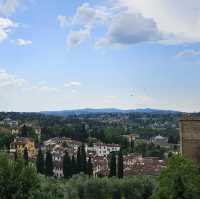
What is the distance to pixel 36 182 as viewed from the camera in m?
16.1

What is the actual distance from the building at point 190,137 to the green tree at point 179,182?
7.13 meters

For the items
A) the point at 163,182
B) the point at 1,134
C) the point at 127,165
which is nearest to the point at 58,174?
the point at 127,165

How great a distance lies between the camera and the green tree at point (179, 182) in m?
16.8

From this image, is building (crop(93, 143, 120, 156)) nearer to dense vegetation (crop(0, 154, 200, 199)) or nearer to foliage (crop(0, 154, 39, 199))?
dense vegetation (crop(0, 154, 200, 199))

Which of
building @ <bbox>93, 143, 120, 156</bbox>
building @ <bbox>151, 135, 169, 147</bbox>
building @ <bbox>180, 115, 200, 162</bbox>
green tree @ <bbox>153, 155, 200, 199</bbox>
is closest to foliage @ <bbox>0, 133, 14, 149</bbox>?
building @ <bbox>93, 143, 120, 156</bbox>

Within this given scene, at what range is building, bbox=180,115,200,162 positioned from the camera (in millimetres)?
24422

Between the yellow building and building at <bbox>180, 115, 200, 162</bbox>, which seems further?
the yellow building

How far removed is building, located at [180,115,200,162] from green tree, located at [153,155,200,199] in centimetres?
713

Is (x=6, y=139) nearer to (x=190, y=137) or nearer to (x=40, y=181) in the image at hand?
(x=190, y=137)

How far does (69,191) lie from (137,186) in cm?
416

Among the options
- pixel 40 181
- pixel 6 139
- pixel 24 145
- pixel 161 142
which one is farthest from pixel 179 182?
pixel 161 142

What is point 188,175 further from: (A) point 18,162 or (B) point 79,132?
(B) point 79,132

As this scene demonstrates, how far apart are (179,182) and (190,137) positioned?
793 centimetres

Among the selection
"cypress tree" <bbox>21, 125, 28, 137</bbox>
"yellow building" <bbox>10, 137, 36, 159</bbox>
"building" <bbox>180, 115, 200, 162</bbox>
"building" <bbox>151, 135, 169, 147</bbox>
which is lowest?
"building" <bbox>151, 135, 169, 147</bbox>
